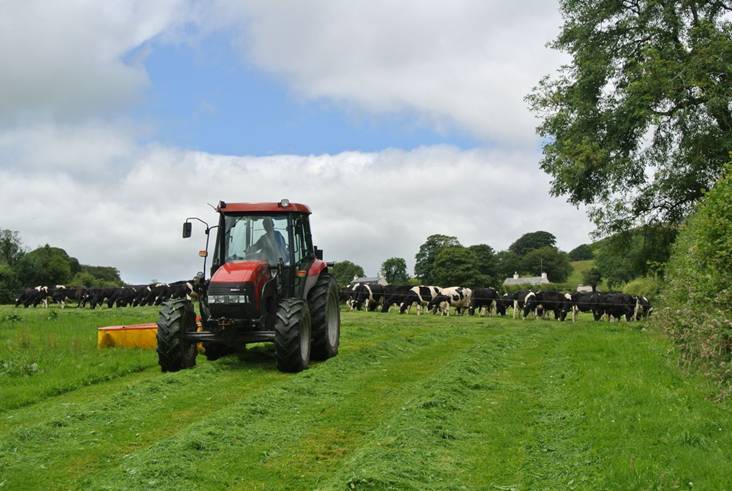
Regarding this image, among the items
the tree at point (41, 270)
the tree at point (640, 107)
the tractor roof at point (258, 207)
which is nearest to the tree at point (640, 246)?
the tree at point (640, 107)

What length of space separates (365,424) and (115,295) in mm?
46511

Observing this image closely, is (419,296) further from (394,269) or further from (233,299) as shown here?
(394,269)

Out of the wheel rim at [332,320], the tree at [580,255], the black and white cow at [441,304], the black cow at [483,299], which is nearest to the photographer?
the wheel rim at [332,320]

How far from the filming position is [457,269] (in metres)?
86.8

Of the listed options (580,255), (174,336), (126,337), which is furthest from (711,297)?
(580,255)

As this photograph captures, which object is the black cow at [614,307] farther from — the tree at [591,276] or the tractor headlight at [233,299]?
the tree at [591,276]

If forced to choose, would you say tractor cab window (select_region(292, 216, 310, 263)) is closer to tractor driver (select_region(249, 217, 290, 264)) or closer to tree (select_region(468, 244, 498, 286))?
tractor driver (select_region(249, 217, 290, 264))

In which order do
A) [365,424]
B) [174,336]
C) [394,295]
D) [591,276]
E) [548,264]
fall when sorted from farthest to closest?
1. [548,264]
2. [591,276]
3. [394,295]
4. [174,336]
5. [365,424]

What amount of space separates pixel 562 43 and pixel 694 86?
6.07 meters

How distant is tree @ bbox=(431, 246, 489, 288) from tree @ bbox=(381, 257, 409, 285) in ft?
104

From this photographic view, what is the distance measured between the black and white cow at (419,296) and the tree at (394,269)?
Answer: 80386mm

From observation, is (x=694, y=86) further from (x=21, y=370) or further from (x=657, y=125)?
(x=21, y=370)

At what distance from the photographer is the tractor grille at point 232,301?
43.9 feet

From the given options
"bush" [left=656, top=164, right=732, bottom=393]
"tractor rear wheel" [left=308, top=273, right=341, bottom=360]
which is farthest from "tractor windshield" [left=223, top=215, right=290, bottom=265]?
"bush" [left=656, top=164, right=732, bottom=393]
